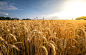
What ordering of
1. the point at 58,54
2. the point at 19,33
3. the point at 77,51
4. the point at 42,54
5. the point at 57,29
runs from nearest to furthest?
the point at 42,54, the point at 58,54, the point at 77,51, the point at 19,33, the point at 57,29

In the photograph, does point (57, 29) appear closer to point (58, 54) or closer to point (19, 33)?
point (58, 54)

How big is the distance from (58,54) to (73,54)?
543mm

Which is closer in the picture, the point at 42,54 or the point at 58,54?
the point at 42,54

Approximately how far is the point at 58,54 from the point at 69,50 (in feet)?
1.56

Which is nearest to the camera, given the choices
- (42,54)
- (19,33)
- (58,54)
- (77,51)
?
(42,54)

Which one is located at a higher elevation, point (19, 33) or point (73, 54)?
point (19, 33)

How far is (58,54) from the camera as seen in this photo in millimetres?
1653

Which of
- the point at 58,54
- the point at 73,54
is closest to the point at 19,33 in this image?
the point at 58,54

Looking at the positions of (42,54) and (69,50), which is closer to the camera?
(42,54)

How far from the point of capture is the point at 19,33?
200cm

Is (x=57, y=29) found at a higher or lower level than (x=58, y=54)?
higher

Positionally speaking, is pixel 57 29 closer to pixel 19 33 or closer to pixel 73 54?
pixel 73 54

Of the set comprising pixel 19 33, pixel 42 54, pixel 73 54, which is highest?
pixel 19 33

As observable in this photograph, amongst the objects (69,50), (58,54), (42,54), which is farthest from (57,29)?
(42,54)
